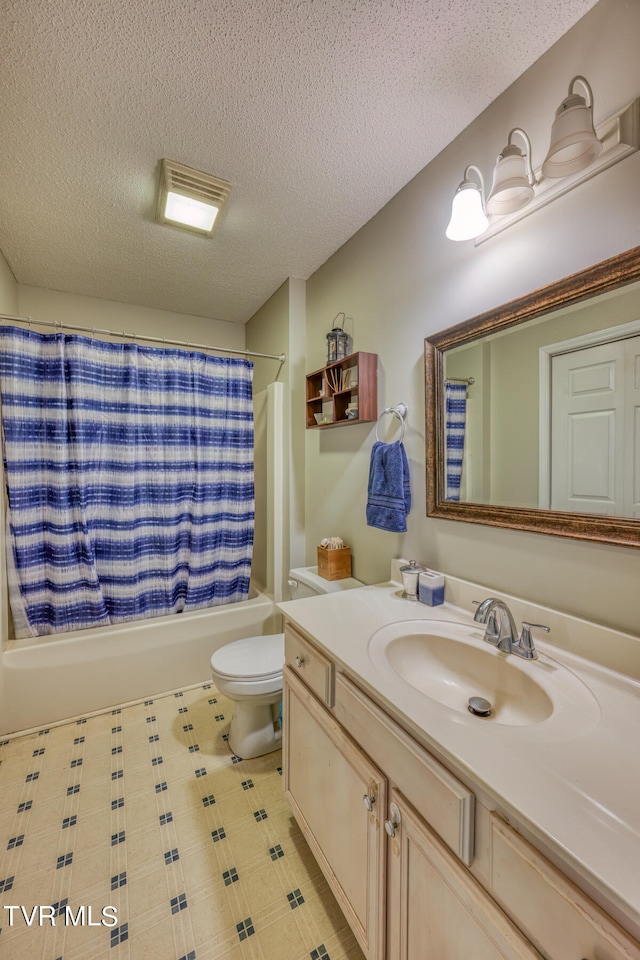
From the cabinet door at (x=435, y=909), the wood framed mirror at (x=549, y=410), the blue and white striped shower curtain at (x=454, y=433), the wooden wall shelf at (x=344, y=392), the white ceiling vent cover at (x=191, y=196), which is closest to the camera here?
the cabinet door at (x=435, y=909)

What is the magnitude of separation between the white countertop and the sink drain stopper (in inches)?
5.5

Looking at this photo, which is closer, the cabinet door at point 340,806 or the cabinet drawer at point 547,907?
the cabinet drawer at point 547,907

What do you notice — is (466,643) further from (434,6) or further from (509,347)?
(434,6)

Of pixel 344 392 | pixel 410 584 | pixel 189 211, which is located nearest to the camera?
pixel 410 584

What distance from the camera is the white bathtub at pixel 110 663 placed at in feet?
6.17

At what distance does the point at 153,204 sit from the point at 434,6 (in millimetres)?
1250

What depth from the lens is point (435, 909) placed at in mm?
719

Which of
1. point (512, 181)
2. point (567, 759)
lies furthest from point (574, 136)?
point (567, 759)

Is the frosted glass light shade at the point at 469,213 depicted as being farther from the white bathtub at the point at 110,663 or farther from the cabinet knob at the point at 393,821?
the white bathtub at the point at 110,663

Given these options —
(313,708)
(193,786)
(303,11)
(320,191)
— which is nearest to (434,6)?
(303,11)

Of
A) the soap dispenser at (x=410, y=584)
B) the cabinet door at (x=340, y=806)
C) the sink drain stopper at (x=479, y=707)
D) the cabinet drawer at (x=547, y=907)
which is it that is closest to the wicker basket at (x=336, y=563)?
the soap dispenser at (x=410, y=584)

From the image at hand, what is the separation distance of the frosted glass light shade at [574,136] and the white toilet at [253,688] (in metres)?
1.60

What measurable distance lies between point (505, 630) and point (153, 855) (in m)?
1.38

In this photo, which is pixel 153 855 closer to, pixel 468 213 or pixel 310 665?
pixel 310 665
